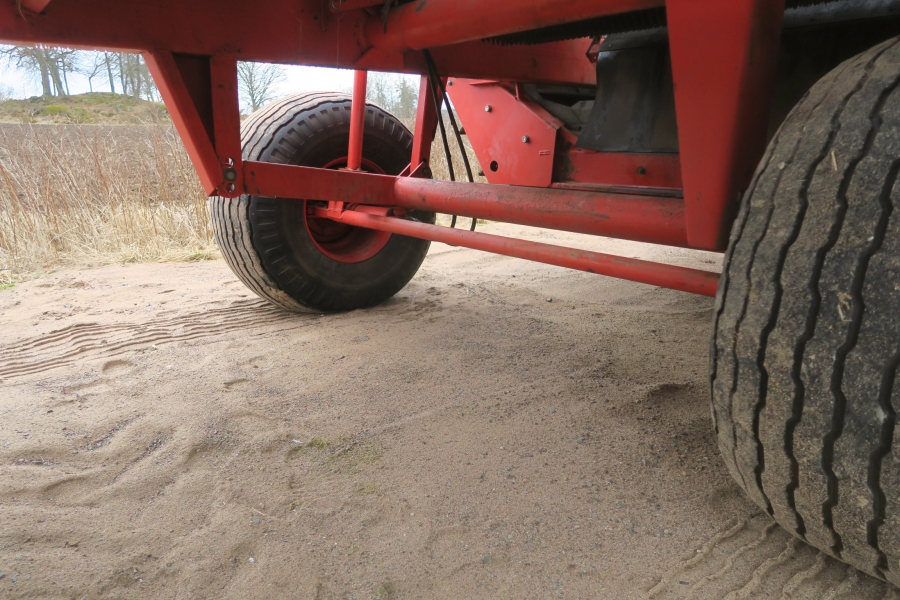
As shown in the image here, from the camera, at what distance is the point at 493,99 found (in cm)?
285

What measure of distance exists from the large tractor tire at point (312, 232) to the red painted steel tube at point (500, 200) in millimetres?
564

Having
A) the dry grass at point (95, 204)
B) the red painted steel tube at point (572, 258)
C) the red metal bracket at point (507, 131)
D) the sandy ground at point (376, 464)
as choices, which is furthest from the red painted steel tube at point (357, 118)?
the dry grass at point (95, 204)

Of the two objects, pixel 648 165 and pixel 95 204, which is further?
pixel 95 204

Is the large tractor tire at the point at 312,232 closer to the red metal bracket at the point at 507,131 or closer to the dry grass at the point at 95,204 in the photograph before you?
the red metal bracket at the point at 507,131

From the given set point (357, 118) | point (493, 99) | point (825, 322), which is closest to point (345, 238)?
point (357, 118)

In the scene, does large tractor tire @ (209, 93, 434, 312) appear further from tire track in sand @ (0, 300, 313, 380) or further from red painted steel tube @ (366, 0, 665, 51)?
red painted steel tube @ (366, 0, 665, 51)

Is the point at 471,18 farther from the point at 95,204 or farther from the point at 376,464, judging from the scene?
the point at 95,204

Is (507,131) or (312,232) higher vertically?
(507,131)

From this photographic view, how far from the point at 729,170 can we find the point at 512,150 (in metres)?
1.52

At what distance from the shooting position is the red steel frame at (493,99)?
129 centimetres

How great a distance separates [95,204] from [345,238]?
10.7 ft

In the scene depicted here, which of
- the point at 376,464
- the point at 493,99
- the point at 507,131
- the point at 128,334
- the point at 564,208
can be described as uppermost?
the point at 493,99

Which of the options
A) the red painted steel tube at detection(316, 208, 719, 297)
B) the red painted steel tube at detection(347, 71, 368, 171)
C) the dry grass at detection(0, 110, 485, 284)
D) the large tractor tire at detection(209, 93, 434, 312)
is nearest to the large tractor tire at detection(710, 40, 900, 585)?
the red painted steel tube at detection(316, 208, 719, 297)

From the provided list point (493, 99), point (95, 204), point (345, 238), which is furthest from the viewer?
point (95, 204)
